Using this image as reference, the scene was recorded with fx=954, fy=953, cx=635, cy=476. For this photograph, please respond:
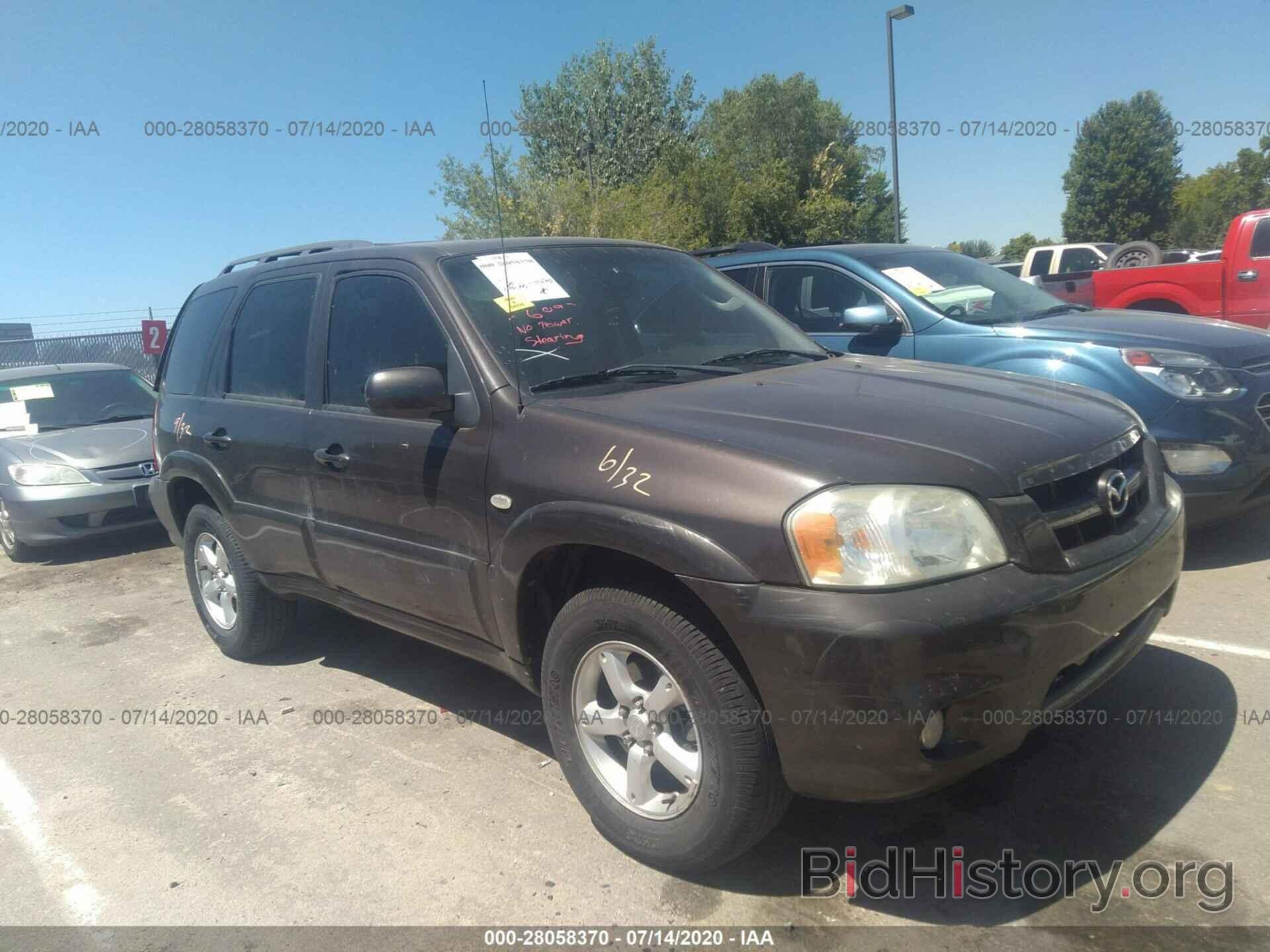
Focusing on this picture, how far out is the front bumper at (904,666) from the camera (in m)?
2.21

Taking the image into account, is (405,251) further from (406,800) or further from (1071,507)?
(1071,507)

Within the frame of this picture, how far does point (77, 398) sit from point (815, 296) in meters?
6.70

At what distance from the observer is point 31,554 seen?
816cm

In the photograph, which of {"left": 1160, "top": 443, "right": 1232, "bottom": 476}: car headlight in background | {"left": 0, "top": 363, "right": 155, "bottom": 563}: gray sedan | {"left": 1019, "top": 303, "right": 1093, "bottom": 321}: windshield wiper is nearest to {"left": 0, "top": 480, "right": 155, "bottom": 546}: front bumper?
{"left": 0, "top": 363, "right": 155, "bottom": 563}: gray sedan

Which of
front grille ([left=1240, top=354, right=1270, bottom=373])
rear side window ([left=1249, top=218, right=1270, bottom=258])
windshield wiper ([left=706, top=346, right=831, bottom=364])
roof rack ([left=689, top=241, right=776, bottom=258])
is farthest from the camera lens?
rear side window ([left=1249, top=218, right=1270, bottom=258])

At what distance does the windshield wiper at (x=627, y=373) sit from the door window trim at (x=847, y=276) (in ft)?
6.85

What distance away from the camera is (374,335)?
12.0ft

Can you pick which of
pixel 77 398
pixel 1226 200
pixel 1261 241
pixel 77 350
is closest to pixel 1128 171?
pixel 1226 200

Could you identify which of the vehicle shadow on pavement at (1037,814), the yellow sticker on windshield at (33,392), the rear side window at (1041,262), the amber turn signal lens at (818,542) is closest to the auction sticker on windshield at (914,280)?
the vehicle shadow on pavement at (1037,814)

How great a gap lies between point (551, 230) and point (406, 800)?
55.5 ft

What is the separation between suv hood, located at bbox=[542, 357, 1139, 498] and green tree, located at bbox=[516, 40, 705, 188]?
28742mm

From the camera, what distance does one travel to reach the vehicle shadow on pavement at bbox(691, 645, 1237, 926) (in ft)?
8.60

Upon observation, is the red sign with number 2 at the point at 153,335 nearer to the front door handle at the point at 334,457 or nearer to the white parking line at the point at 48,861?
the white parking line at the point at 48,861

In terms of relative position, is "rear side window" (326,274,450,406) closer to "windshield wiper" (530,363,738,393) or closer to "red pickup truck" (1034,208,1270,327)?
"windshield wiper" (530,363,738,393)
